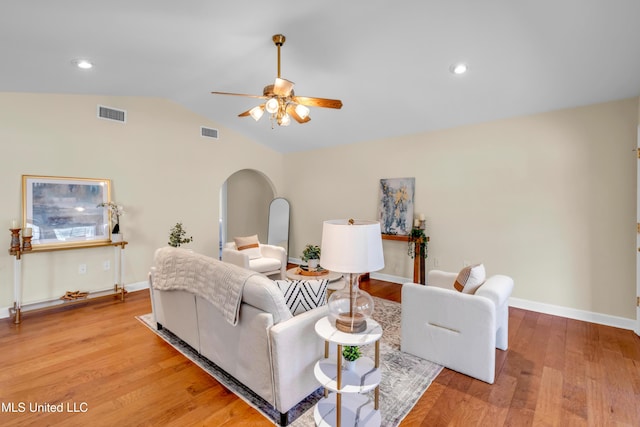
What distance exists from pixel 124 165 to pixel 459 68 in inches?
179

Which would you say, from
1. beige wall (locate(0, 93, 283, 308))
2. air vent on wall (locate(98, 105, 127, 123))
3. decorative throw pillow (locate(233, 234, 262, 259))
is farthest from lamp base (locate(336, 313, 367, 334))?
air vent on wall (locate(98, 105, 127, 123))

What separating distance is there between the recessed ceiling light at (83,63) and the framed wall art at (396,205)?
13.6ft

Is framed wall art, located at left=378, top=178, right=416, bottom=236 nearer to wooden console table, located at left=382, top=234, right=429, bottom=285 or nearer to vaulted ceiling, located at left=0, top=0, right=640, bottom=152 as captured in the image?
wooden console table, located at left=382, top=234, right=429, bottom=285

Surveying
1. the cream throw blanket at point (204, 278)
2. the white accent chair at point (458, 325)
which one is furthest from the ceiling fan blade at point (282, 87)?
the white accent chair at point (458, 325)

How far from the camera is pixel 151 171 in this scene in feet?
15.1

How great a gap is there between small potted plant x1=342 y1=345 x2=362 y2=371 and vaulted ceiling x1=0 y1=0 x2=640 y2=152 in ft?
8.26

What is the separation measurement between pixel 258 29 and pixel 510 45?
2246 mm

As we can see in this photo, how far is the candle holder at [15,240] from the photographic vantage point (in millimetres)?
3326

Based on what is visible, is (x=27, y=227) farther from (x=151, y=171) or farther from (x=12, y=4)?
(x=12, y=4)

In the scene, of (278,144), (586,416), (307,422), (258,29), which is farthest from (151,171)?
(586,416)

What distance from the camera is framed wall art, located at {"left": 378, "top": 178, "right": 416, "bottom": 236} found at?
481 centimetres

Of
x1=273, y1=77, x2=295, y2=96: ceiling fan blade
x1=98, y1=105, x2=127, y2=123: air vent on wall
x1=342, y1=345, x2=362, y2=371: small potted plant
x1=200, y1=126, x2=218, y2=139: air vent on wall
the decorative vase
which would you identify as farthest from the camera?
x1=200, y1=126, x2=218, y2=139: air vent on wall

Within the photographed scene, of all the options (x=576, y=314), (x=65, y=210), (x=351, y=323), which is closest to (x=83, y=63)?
(x=65, y=210)

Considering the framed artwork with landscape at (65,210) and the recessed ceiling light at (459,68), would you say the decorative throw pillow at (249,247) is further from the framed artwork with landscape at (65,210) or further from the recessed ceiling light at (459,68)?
Result: the recessed ceiling light at (459,68)
